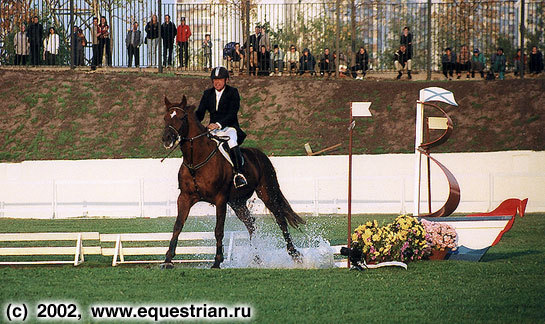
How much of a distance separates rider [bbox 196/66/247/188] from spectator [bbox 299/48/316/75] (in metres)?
19.3

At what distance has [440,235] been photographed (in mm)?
14305

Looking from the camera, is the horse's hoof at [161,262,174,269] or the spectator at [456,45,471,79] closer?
the horse's hoof at [161,262,174,269]

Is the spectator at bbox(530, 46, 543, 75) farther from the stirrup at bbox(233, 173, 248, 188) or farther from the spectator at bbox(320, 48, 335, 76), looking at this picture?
the stirrup at bbox(233, 173, 248, 188)

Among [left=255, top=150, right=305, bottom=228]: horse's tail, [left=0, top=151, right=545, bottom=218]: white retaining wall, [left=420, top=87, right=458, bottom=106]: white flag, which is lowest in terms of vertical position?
[left=0, top=151, right=545, bottom=218]: white retaining wall

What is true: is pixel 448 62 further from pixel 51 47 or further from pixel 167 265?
pixel 167 265

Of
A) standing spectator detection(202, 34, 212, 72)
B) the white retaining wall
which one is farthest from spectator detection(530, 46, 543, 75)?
standing spectator detection(202, 34, 212, 72)

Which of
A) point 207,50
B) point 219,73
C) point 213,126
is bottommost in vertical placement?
point 213,126

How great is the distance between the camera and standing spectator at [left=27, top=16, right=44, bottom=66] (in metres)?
32.8

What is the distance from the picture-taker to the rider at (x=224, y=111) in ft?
46.7

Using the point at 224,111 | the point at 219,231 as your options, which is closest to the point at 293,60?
the point at 224,111

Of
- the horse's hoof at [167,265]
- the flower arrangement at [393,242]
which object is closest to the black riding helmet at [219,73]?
the horse's hoof at [167,265]

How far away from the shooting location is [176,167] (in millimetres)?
27672

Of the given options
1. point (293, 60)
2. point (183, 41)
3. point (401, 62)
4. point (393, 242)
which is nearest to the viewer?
point (393, 242)

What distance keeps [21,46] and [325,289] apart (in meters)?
25.6
